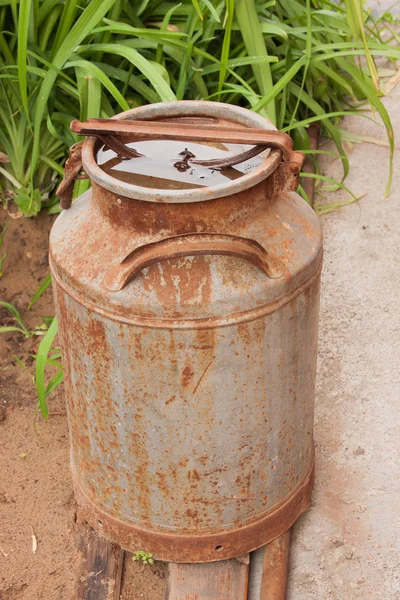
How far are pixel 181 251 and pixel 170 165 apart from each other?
299mm

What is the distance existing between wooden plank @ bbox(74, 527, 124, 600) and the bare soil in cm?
3

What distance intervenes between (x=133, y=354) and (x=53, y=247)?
33 cm

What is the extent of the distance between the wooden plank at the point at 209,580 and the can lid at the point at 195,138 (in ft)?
3.29

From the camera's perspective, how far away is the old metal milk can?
1794mm

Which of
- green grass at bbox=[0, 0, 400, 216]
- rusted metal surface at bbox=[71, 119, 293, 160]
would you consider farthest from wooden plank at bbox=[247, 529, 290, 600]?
green grass at bbox=[0, 0, 400, 216]

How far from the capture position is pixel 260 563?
2293mm

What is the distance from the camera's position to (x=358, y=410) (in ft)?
8.89

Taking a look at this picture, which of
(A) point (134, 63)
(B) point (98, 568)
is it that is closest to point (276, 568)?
(B) point (98, 568)

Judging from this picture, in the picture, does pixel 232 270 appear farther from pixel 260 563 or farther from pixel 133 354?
pixel 260 563

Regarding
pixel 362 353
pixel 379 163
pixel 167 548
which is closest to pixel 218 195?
pixel 167 548

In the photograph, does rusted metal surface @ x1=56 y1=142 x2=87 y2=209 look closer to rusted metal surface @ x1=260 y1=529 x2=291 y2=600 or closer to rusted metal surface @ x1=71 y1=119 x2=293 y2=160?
rusted metal surface @ x1=71 y1=119 x2=293 y2=160

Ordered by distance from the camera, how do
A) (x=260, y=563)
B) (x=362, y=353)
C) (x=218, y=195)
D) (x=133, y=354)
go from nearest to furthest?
→ 1. (x=218, y=195)
2. (x=133, y=354)
3. (x=260, y=563)
4. (x=362, y=353)

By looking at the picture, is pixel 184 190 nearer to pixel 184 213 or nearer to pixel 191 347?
pixel 184 213

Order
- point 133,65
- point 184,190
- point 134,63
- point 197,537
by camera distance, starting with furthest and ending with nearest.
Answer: point 133,65
point 134,63
point 197,537
point 184,190
